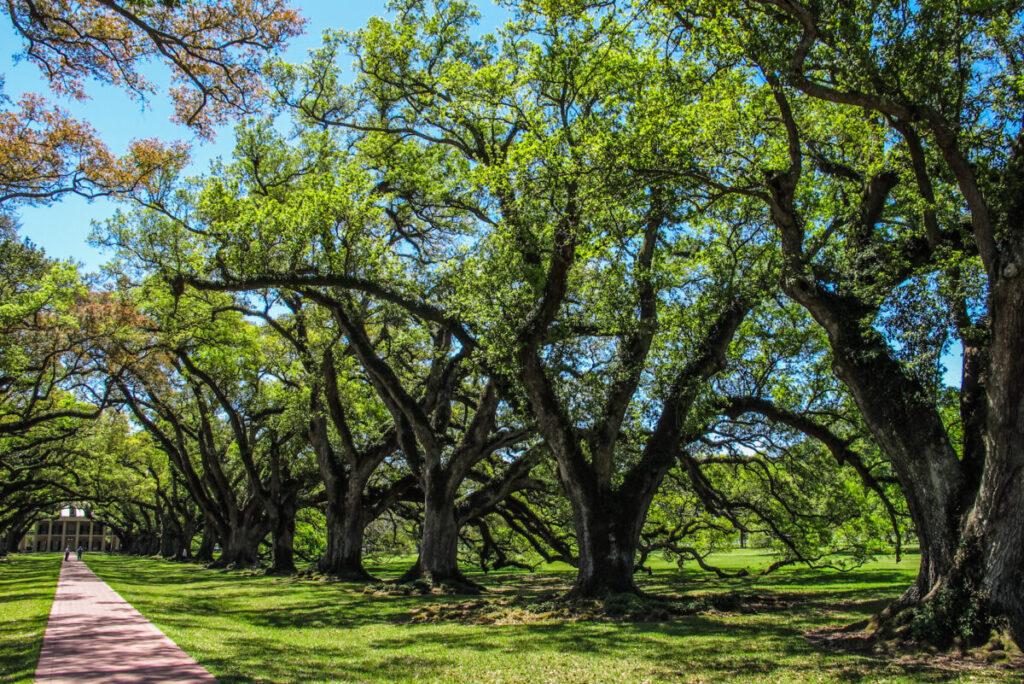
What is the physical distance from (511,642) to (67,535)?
156 meters

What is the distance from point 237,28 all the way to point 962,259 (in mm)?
10452

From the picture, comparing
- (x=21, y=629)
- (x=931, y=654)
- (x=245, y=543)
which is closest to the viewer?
(x=931, y=654)

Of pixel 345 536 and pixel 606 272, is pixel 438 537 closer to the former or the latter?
pixel 345 536

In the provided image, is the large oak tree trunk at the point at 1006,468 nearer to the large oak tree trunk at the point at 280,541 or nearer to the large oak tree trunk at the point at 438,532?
the large oak tree trunk at the point at 438,532

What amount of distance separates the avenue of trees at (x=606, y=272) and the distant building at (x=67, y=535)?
126m

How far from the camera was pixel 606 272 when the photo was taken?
15.7 meters

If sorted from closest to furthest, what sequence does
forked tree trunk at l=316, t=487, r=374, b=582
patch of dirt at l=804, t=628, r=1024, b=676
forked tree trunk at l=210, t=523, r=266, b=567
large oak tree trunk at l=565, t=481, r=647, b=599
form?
patch of dirt at l=804, t=628, r=1024, b=676 < large oak tree trunk at l=565, t=481, r=647, b=599 < forked tree trunk at l=316, t=487, r=374, b=582 < forked tree trunk at l=210, t=523, r=266, b=567

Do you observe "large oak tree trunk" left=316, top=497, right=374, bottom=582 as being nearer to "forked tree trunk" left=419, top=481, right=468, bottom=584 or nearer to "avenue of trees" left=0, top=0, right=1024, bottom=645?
"avenue of trees" left=0, top=0, right=1024, bottom=645

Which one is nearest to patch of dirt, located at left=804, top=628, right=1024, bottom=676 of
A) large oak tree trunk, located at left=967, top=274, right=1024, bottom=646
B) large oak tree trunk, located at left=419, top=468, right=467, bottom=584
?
large oak tree trunk, located at left=967, top=274, right=1024, bottom=646

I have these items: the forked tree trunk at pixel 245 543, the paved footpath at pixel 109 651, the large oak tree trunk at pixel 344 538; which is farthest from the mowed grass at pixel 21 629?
the forked tree trunk at pixel 245 543

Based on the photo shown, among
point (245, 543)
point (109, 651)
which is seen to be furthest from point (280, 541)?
point (109, 651)

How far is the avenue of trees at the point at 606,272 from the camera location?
351 inches

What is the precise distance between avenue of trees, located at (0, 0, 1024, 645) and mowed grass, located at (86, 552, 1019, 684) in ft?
5.78

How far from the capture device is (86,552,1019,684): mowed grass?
7.87 m
